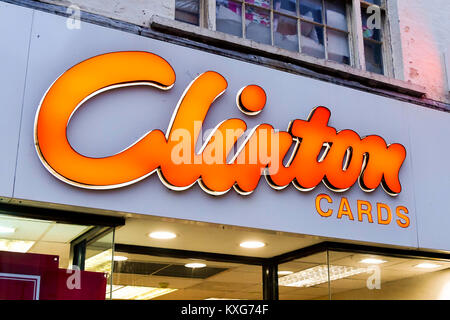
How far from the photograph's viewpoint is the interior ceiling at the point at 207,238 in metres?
5.88

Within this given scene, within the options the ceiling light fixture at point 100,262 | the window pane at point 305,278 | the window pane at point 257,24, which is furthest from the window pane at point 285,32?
the ceiling light fixture at point 100,262

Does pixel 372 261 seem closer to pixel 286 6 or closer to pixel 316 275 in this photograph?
pixel 316 275

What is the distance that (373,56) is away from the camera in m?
8.00

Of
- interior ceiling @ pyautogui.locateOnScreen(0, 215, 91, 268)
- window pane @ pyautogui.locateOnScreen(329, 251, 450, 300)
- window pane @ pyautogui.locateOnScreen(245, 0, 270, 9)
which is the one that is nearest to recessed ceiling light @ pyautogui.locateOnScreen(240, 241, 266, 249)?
window pane @ pyautogui.locateOnScreen(329, 251, 450, 300)

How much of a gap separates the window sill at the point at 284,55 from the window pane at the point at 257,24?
46cm

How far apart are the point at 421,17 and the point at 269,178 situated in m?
3.64

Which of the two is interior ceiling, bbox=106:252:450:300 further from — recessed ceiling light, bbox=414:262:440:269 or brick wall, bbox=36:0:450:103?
brick wall, bbox=36:0:450:103

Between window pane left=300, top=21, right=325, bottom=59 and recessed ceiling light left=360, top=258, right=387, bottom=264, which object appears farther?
window pane left=300, top=21, right=325, bottom=59

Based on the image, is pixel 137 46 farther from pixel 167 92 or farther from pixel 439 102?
pixel 439 102

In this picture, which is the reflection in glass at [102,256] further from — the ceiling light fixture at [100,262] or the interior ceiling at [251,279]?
the interior ceiling at [251,279]

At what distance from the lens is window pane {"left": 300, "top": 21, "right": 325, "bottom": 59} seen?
24.5 ft

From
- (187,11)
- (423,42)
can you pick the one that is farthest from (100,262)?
(423,42)
